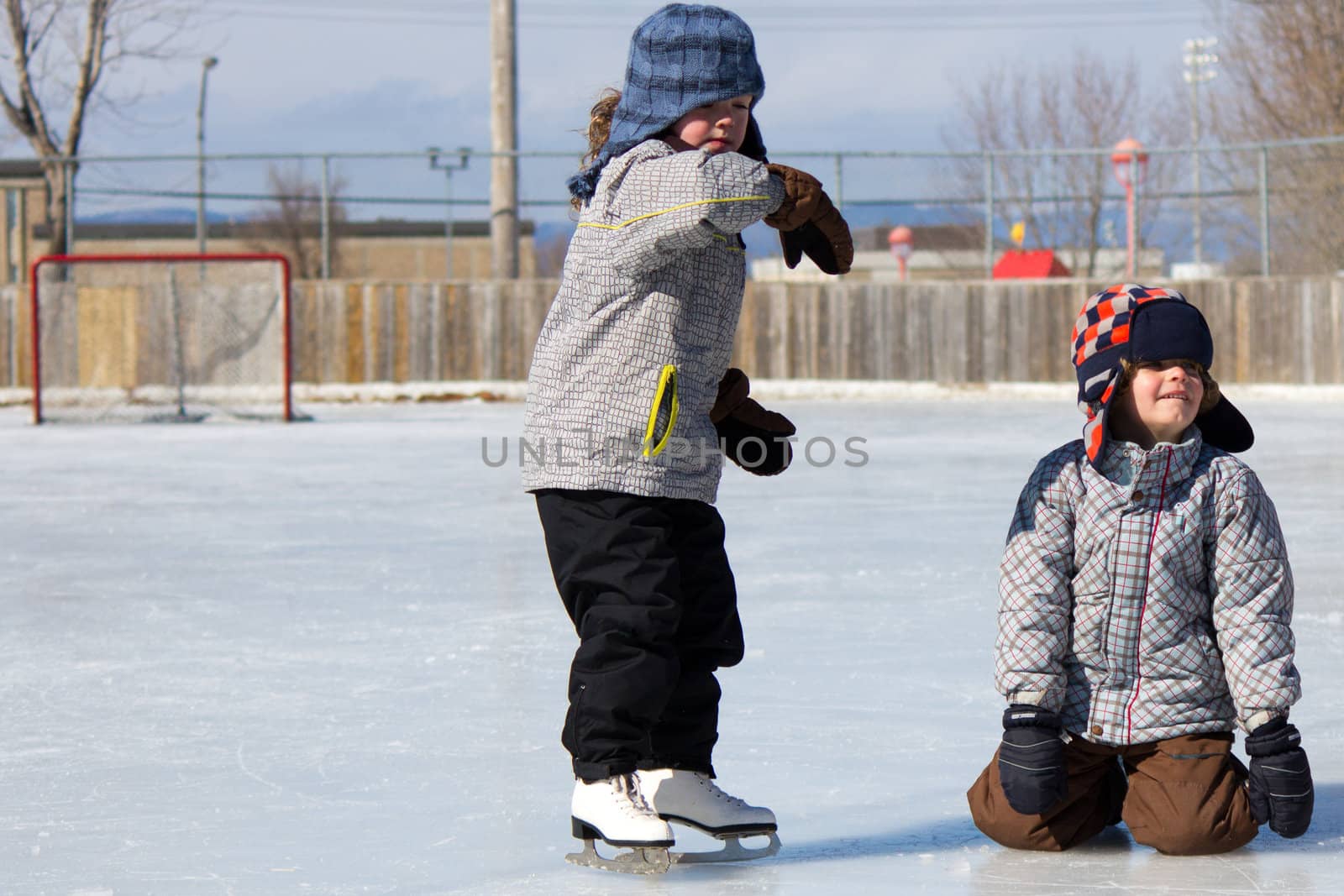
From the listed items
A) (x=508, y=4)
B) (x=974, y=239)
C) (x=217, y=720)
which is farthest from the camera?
(x=974, y=239)

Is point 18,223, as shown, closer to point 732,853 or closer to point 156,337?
point 156,337

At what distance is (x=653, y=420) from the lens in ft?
7.79

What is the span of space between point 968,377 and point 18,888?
12.3m

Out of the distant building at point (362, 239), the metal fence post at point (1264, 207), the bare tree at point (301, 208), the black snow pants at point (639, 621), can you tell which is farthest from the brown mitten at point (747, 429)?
the distant building at point (362, 239)

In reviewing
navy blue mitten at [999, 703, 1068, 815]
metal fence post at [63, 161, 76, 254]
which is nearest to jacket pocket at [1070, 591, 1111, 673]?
navy blue mitten at [999, 703, 1068, 815]

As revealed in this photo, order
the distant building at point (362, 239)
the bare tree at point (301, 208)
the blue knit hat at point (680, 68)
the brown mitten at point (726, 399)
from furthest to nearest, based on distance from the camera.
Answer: the distant building at point (362, 239)
the bare tree at point (301, 208)
the brown mitten at point (726, 399)
the blue knit hat at point (680, 68)

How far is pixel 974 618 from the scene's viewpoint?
4199 mm

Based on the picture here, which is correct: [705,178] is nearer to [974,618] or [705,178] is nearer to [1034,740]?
[1034,740]

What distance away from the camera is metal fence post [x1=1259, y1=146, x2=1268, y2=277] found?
13.6 m

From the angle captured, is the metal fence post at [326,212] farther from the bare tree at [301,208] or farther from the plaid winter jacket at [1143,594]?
the plaid winter jacket at [1143,594]

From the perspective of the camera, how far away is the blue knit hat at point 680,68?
7.89 ft

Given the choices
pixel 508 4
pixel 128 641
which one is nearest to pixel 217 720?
pixel 128 641

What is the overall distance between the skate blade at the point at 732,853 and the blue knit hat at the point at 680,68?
992 millimetres

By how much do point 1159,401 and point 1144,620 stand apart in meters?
0.31
